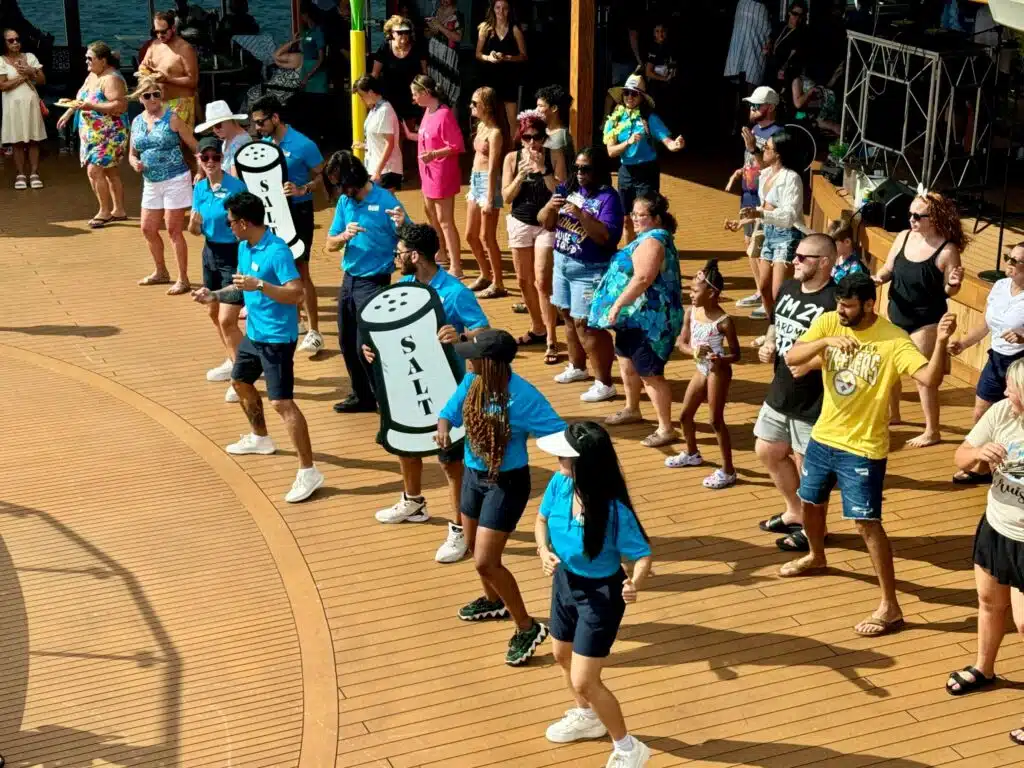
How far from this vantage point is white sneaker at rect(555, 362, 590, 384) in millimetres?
10328

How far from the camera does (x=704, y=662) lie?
6.84 metres

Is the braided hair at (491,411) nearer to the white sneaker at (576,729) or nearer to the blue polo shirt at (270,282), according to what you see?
the white sneaker at (576,729)

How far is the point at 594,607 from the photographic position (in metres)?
5.75

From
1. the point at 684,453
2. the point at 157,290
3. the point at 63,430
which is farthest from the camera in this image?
the point at 157,290

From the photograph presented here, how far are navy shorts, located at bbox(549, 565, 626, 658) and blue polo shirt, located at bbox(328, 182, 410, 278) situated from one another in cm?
409

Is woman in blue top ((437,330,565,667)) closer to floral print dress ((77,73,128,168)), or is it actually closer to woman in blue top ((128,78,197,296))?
woman in blue top ((128,78,197,296))

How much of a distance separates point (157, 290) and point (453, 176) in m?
2.96

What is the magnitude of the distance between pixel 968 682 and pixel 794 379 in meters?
1.79

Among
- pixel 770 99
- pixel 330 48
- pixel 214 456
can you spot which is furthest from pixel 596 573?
pixel 330 48

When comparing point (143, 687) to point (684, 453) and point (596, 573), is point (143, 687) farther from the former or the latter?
point (684, 453)

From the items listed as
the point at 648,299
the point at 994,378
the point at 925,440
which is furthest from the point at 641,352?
the point at 994,378

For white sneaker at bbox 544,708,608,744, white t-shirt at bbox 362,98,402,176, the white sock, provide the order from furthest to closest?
1. white t-shirt at bbox 362,98,402,176
2. white sneaker at bbox 544,708,608,744
3. the white sock

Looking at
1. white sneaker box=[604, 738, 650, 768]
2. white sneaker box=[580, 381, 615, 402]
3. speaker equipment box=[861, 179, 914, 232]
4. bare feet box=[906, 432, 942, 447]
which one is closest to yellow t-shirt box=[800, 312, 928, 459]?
white sneaker box=[604, 738, 650, 768]

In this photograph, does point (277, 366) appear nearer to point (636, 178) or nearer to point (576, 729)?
point (576, 729)
